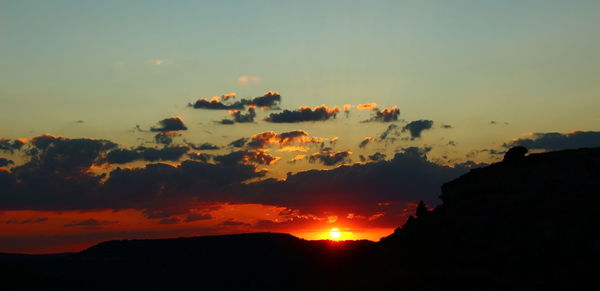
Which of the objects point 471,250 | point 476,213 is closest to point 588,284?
point 471,250

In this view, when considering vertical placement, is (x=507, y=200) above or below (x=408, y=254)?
above

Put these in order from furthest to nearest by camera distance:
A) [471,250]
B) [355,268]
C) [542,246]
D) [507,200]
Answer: [355,268]
[507,200]
[471,250]
[542,246]

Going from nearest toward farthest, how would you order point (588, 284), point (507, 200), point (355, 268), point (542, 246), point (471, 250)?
point (588, 284)
point (542, 246)
point (471, 250)
point (507, 200)
point (355, 268)

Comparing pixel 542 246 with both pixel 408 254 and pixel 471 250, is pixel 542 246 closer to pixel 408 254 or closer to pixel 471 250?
pixel 471 250

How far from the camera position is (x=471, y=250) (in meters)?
108

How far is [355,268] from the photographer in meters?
129

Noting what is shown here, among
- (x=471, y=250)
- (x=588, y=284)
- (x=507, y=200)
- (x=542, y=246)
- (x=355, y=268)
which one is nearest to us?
(x=588, y=284)

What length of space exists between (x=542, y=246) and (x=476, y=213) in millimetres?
17414

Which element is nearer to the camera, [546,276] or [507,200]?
[546,276]

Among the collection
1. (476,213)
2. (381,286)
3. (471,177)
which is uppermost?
(471,177)

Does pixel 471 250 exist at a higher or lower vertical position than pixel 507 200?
lower

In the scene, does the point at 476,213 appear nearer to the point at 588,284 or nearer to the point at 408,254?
the point at 408,254

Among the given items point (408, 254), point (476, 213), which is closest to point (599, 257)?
point (476, 213)

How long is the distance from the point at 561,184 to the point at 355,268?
144 feet
